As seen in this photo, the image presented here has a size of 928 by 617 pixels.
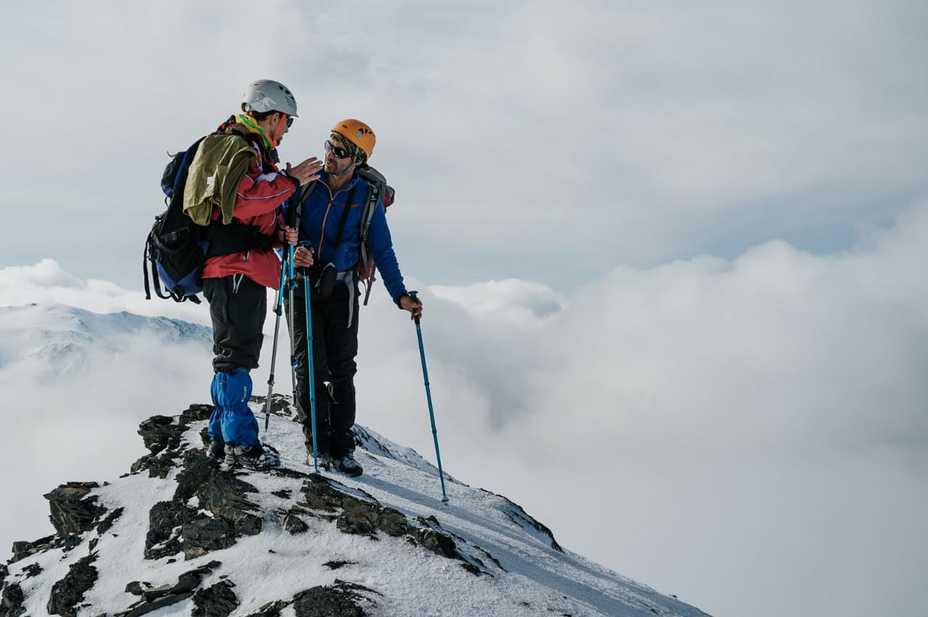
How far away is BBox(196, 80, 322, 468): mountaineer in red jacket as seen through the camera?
21.4ft

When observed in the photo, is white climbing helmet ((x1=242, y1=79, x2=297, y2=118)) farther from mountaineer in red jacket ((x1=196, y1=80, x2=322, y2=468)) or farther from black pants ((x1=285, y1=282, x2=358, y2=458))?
A: black pants ((x1=285, y1=282, x2=358, y2=458))

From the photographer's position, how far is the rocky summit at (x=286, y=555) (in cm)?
548

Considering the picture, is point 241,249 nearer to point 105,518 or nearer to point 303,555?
point 303,555

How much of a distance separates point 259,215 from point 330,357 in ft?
6.39

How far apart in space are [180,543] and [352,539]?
188 cm

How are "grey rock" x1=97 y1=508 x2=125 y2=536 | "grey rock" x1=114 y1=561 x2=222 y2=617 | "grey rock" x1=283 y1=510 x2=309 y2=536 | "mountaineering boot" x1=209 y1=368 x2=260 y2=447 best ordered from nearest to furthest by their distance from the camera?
"grey rock" x1=114 y1=561 x2=222 y2=617, "grey rock" x1=283 y1=510 x2=309 y2=536, "mountaineering boot" x1=209 y1=368 x2=260 y2=447, "grey rock" x1=97 y1=508 x2=125 y2=536

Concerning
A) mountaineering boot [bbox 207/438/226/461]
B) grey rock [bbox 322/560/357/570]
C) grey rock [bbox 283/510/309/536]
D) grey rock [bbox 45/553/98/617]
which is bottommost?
grey rock [bbox 45/553/98/617]

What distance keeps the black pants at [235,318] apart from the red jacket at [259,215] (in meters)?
0.10

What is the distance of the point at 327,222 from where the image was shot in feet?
26.0

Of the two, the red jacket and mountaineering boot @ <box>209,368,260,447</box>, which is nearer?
the red jacket

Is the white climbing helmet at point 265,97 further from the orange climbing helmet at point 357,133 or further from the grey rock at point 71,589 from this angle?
the grey rock at point 71,589

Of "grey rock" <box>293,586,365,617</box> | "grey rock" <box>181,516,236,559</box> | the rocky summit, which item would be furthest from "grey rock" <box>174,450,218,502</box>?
"grey rock" <box>293,586,365,617</box>

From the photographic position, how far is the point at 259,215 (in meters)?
6.98

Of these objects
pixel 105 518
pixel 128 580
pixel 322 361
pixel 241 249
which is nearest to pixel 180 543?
pixel 128 580
